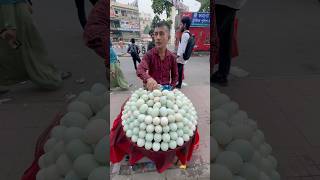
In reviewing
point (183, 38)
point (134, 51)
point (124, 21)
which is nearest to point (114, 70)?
point (134, 51)

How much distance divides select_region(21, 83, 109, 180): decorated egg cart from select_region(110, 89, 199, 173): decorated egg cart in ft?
0.34

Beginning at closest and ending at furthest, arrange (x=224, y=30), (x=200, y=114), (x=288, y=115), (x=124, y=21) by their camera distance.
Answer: (x=124, y=21) → (x=200, y=114) → (x=288, y=115) → (x=224, y=30)

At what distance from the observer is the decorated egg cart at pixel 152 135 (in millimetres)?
1694

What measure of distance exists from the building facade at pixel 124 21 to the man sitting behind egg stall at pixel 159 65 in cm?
11

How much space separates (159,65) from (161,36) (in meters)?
0.28

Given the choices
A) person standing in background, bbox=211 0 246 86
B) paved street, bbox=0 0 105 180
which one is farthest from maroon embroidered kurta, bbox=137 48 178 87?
person standing in background, bbox=211 0 246 86

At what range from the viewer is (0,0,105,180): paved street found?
3.07 metres

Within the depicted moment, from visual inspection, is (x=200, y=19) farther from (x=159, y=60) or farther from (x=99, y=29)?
(x=99, y=29)

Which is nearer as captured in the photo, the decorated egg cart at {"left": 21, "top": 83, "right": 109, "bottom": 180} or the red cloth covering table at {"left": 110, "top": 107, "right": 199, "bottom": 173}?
the red cloth covering table at {"left": 110, "top": 107, "right": 199, "bottom": 173}

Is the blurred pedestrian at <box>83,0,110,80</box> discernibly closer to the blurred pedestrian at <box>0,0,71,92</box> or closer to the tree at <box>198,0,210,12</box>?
the tree at <box>198,0,210,12</box>

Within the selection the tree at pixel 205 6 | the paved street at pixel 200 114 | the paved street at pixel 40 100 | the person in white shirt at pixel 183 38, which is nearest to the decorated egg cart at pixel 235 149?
the paved street at pixel 200 114

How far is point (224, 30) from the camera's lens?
4180 millimetres

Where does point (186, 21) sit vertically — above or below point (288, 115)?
above

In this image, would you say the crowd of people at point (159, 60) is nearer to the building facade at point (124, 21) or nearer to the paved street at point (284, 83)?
the building facade at point (124, 21)
